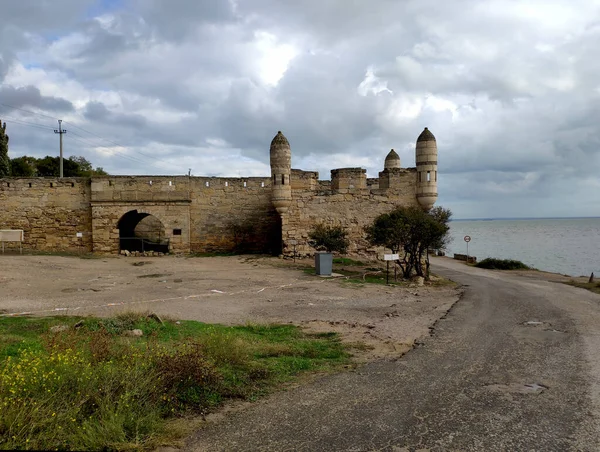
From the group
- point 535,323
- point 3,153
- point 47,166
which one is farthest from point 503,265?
point 47,166

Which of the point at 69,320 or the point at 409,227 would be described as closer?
the point at 69,320

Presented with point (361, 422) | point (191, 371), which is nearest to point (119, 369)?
point (191, 371)

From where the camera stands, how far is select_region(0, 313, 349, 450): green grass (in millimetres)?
3879

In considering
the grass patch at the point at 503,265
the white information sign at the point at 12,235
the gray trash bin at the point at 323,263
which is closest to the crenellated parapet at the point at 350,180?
the gray trash bin at the point at 323,263

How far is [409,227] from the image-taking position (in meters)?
17.9

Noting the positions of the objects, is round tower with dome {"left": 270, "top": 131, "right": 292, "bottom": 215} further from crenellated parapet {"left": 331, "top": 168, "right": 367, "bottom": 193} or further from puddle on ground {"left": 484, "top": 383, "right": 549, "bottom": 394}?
puddle on ground {"left": 484, "top": 383, "right": 549, "bottom": 394}

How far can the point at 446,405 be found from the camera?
5191 mm

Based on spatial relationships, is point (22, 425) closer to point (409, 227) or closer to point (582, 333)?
point (582, 333)

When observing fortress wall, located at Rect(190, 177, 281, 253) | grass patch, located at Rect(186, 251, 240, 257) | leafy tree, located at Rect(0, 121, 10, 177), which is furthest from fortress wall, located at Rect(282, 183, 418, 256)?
leafy tree, located at Rect(0, 121, 10, 177)

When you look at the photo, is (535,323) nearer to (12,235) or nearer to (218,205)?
(218,205)

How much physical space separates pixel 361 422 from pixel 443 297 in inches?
409

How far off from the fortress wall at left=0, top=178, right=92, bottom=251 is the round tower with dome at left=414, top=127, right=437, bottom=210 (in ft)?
59.5

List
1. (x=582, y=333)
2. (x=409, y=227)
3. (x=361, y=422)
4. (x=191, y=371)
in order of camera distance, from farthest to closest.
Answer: (x=409, y=227)
(x=582, y=333)
(x=191, y=371)
(x=361, y=422)

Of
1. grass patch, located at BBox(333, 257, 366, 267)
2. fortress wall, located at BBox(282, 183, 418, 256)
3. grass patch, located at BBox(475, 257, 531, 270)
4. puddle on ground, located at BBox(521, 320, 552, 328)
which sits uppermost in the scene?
fortress wall, located at BBox(282, 183, 418, 256)
